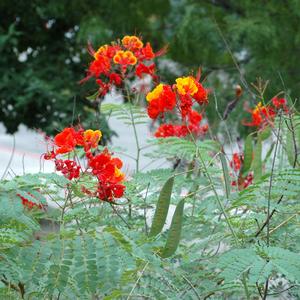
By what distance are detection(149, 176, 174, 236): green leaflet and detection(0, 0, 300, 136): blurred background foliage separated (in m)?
3.84

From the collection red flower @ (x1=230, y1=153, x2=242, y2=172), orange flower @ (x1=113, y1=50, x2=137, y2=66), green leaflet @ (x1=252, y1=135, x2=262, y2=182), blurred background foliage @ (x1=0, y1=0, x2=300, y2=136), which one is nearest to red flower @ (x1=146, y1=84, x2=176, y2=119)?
green leaflet @ (x1=252, y1=135, x2=262, y2=182)

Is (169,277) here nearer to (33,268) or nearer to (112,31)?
(33,268)

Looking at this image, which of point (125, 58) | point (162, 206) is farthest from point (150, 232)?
point (125, 58)

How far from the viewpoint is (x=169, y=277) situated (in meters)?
2.35

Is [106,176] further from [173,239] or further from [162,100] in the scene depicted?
[173,239]

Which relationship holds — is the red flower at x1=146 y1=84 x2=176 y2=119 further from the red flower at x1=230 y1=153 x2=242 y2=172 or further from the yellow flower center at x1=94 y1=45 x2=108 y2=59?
the red flower at x1=230 y1=153 x2=242 y2=172

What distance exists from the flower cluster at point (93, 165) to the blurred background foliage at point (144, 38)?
11.4 ft

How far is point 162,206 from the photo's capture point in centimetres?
190

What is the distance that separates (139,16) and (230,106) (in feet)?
13.1

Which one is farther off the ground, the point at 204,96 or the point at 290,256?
the point at 204,96

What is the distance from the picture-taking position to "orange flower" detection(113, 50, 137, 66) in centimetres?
313

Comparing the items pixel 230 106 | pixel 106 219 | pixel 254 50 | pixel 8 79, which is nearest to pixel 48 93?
pixel 8 79

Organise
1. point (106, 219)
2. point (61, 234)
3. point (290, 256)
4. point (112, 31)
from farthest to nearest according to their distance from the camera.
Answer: point (112, 31), point (106, 219), point (61, 234), point (290, 256)

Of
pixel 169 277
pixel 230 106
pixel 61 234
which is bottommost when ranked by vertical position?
pixel 169 277
